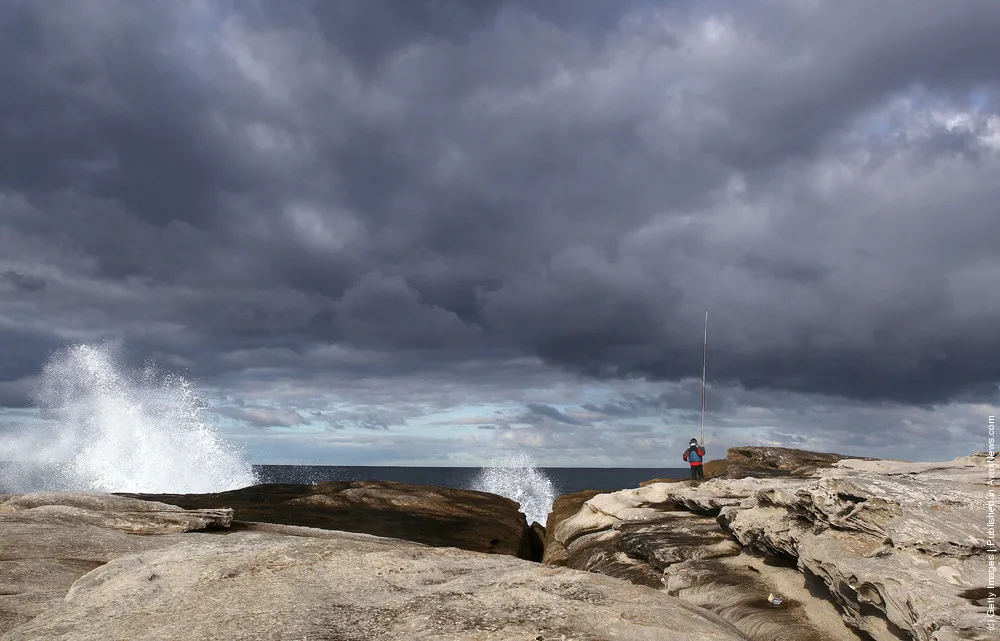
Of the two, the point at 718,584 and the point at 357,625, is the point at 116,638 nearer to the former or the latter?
the point at 357,625

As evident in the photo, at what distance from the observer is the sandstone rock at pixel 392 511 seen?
24.7 meters

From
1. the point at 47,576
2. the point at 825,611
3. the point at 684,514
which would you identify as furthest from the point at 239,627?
the point at 684,514

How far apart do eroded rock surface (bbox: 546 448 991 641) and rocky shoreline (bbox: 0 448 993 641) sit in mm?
38

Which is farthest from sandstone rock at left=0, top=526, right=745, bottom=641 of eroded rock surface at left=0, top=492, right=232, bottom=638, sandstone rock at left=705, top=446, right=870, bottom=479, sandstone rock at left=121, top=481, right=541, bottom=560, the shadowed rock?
sandstone rock at left=705, top=446, right=870, bottom=479

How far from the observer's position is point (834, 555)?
12.7 meters

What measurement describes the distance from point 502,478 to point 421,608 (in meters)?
115

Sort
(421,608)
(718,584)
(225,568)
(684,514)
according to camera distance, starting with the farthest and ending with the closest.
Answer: (684,514) → (718,584) → (225,568) → (421,608)

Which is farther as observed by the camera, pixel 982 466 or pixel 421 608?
pixel 982 466

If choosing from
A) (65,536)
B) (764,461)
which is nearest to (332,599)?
(65,536)

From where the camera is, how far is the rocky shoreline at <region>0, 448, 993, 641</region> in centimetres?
785

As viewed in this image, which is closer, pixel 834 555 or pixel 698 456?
pixel 834 555

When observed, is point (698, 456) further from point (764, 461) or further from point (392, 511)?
point (392, 511)

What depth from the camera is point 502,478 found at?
12019 cm

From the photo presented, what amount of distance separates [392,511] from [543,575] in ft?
74.8
